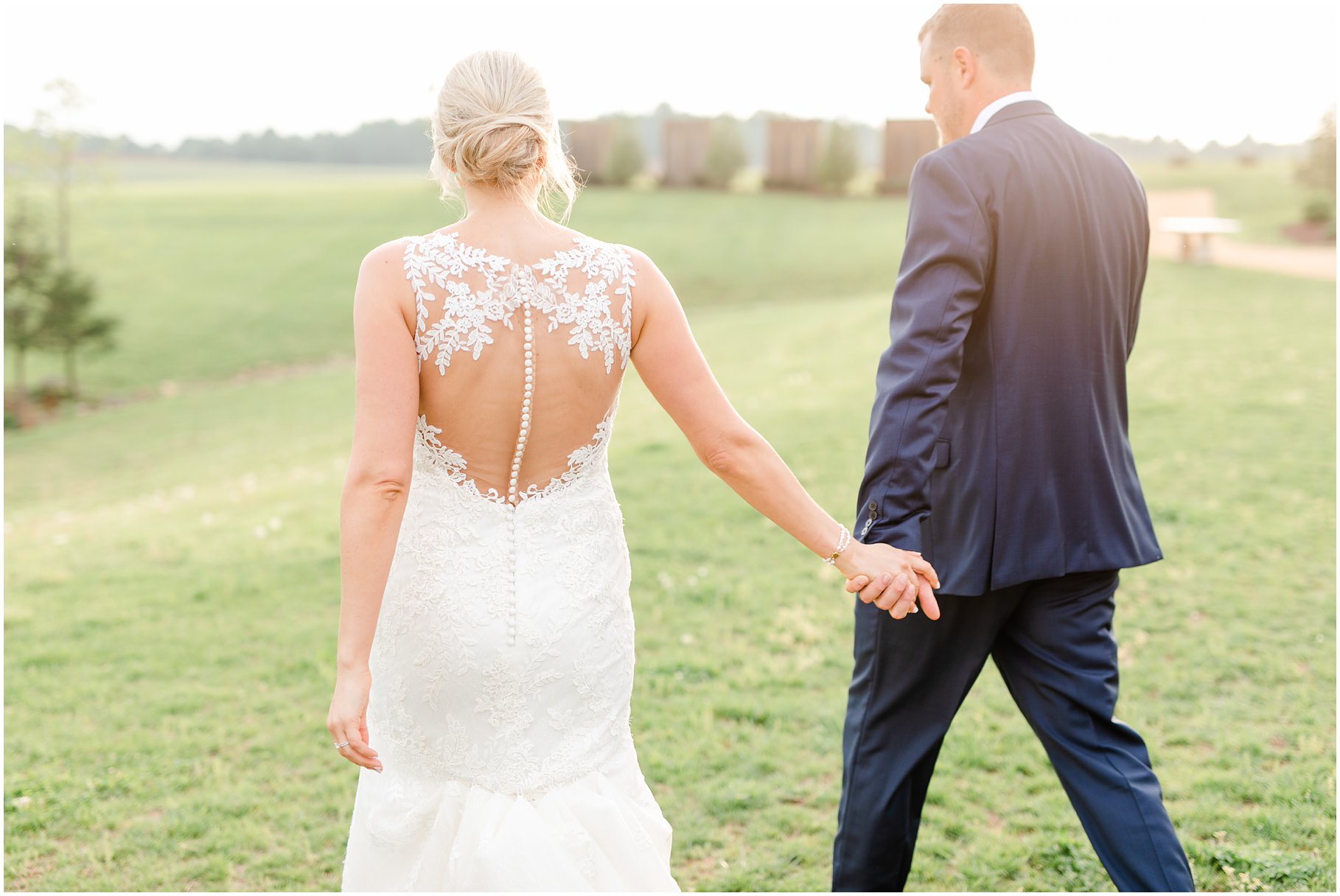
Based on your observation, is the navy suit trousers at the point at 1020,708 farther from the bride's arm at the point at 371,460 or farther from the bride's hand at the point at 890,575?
the bride's arm at the point at 371,460

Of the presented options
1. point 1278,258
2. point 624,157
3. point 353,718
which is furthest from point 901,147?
point 353,718

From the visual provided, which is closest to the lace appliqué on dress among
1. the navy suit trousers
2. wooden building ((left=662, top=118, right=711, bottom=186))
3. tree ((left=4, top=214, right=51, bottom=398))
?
the navy suit trousers

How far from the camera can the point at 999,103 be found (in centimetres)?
304

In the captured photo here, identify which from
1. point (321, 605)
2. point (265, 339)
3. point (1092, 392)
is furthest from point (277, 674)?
point (265, 339)

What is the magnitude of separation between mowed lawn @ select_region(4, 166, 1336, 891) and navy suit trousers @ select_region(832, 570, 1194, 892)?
0.77 meters

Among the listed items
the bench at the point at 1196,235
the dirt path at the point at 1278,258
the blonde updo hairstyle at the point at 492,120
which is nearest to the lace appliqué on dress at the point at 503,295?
the blonde updo hairstyle at the point at 492,120

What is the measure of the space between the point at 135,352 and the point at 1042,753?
27.9 metres

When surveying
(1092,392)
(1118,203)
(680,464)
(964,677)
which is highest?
(1118,203)

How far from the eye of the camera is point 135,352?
27547mm

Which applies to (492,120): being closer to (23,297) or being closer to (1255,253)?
(1255,253)

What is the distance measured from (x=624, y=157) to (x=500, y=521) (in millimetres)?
50417

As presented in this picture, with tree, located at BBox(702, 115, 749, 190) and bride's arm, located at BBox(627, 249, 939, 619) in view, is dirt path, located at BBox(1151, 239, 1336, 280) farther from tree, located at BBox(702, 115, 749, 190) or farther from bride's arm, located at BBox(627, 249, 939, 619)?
tree, located at BBox(702, 115, 749, 190)

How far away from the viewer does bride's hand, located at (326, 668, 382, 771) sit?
235 cm

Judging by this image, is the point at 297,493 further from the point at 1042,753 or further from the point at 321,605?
the point at 1042,753
